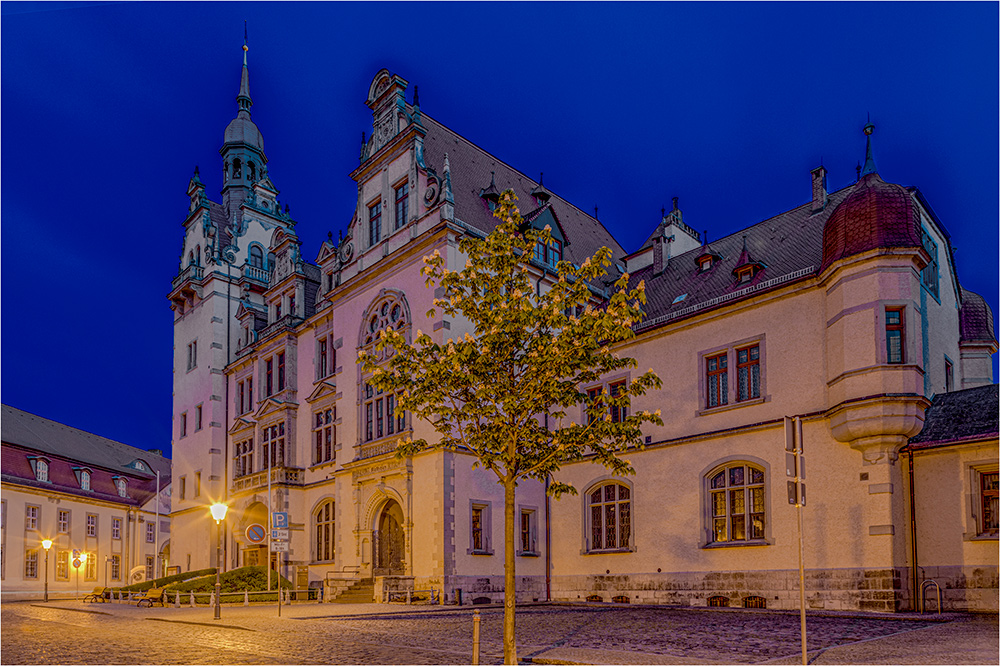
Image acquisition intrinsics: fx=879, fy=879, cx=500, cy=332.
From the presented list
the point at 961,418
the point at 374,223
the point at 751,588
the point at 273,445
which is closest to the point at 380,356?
the point at 374,223

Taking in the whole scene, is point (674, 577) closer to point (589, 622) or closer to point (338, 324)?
point (589, 622)

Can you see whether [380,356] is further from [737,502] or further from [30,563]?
[30,563]

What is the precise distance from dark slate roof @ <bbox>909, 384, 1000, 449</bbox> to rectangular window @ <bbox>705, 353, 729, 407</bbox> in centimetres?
583

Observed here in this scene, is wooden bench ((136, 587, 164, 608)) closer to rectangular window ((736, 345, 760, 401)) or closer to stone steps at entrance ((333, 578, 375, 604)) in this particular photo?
stone steps at entrance ((333, 578, 375, 604))

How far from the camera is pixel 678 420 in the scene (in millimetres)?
28719

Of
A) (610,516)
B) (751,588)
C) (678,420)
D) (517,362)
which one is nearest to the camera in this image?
(517,362)

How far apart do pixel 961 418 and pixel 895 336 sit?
281 cm

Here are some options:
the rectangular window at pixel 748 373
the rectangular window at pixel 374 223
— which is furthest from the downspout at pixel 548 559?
the rectangular window at pixel 374 223

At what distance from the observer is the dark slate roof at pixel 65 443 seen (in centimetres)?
6212

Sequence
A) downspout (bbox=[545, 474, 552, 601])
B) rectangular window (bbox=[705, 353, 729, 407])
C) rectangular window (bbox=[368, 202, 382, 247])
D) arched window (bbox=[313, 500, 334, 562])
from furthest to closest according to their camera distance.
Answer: arched window (bbox=[313, 500, 334, 562]) < rectangular window (bbox=[368, 202, 382, 247]) < downspout (bbox=[545, 474, 552, 601]) < rectangular window (bbox=[705, 353, 729, 407])

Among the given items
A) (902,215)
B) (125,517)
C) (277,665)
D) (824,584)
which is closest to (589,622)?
(824,584)

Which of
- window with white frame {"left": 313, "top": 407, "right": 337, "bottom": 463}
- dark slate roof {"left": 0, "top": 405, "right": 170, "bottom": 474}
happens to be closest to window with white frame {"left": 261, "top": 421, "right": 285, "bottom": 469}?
window with white frame {"left": 313, "top": 407, "right": 337, "bottom": 463}

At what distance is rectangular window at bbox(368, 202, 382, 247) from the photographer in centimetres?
3562

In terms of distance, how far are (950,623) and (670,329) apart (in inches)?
510
